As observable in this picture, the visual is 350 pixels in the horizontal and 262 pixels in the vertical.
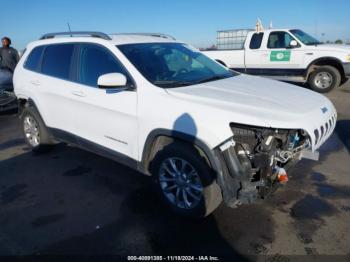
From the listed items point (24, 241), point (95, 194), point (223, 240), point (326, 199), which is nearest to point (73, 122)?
point (95, 194)

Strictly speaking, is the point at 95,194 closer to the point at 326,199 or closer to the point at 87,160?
the point at 87,160

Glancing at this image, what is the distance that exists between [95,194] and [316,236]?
2.55 metres

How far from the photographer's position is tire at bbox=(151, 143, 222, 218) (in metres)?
2.97

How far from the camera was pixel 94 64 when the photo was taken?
12.7 feet

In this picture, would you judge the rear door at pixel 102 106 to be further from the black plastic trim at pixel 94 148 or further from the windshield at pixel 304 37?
the windshield at pixel 304 37

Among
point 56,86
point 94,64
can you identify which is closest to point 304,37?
point 94,64

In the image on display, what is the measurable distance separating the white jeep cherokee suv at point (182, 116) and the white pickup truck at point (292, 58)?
6421mm

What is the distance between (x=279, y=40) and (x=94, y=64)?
7929 millimetres

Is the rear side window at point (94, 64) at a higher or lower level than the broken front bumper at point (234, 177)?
higher

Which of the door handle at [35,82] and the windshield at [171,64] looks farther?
the door handle at [35,82]

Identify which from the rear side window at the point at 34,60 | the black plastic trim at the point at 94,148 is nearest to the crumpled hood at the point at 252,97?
the black plastic trim at the point at 94,148

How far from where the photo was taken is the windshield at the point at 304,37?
32.3ft

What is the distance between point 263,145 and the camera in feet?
9.45

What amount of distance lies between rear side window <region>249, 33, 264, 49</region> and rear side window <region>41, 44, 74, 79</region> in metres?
7.55
